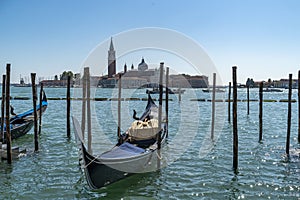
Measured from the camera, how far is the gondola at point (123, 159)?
5303mm

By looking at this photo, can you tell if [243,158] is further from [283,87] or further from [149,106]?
[283,87]

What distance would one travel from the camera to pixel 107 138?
11688mm

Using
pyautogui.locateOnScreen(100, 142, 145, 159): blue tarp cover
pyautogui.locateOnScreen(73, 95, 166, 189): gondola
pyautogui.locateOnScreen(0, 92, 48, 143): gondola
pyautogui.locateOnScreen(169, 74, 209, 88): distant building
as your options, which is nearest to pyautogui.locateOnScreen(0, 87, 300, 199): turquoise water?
pyautogui.locateOnScreen(73, 95, 166, 189): gondola

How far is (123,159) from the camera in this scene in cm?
588

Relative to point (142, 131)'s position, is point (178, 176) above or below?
below

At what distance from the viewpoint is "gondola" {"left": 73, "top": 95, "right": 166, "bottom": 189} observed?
5303 millimetres

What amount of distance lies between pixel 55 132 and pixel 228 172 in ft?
26.3

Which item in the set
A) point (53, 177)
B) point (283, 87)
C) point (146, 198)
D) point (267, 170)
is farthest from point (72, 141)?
point (283, 87)

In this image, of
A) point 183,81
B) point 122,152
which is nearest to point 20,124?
point 122,152

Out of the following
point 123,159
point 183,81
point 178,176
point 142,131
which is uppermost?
point 183,81

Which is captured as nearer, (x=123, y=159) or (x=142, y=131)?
(x=123, y=159)

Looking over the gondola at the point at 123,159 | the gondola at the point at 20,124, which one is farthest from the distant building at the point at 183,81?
the gondola at the point at 123,159

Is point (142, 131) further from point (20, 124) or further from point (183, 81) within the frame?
point (183, 81)

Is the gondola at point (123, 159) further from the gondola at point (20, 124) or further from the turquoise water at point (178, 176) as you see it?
the gondola at point (20, 124)
